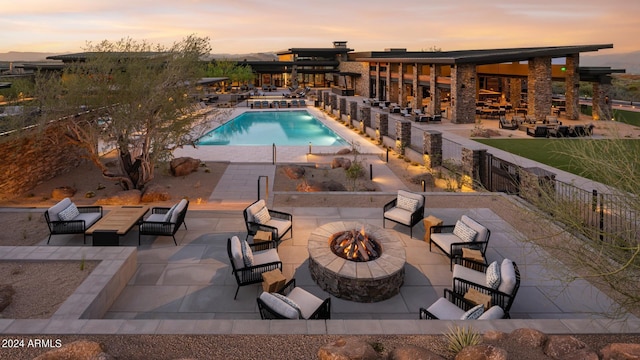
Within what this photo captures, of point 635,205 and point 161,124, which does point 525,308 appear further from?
point 161,124

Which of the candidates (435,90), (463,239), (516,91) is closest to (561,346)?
(463,239)

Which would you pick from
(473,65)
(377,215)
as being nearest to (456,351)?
(377,215)

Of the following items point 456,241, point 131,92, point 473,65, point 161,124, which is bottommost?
point 456,241

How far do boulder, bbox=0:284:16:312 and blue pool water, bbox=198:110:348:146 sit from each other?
72.0 feet

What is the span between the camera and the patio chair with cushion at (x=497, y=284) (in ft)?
20.8

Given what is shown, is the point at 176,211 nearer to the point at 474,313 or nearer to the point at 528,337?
the point at 474,313

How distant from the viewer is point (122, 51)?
1598cm

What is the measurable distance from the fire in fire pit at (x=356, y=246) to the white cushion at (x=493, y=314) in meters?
2.51

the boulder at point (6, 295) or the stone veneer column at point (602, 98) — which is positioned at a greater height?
the stone veneer column at point (602, 98)

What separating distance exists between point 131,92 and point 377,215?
→ 9.93 meters

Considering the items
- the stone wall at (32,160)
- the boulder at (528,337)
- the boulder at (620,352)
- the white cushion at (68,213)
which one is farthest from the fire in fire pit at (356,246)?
the stone wall at (32,160)

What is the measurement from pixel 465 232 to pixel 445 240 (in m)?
0.46

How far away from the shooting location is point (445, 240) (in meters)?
8.69

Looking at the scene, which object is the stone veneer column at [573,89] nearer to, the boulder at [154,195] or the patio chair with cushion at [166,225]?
the boulder at [154,195]
